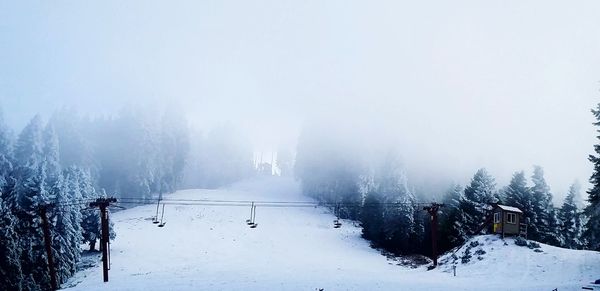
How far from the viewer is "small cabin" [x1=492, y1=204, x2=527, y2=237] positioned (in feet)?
147

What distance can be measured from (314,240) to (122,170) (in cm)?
4695

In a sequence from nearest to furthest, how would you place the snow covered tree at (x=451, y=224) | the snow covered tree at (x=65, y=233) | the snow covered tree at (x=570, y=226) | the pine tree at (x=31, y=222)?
the pine tree at (x=31, y=222), the snow covered tree at (x=65, y=233), the snow covered tree at (x=451, y=224), the snow covered tree at (x=570, y=226)

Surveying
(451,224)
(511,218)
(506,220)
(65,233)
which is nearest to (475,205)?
(451,224)

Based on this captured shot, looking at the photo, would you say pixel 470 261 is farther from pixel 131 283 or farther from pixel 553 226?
pixel 131 283

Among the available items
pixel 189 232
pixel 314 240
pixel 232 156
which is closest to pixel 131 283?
pixel 189 232

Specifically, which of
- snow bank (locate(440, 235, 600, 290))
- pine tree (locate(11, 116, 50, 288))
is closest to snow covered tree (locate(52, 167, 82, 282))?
pine tree (locate(11, 116, 50, 288))

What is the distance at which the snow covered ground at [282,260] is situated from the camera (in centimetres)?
3134

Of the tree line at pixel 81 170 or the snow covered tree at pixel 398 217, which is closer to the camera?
the tree line at pixel 81 170

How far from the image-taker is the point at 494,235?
46.1 meters

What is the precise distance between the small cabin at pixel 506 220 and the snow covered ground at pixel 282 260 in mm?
1509

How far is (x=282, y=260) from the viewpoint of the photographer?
50500 millimetres

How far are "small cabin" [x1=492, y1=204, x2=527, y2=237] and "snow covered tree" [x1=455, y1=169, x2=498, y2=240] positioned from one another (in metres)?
8.19

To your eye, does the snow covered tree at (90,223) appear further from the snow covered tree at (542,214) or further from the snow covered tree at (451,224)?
the snow covered tree at (542,214)

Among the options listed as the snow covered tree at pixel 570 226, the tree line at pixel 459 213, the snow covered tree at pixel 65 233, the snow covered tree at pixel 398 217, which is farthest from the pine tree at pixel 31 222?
the snow covered tree at pixel 570 226
